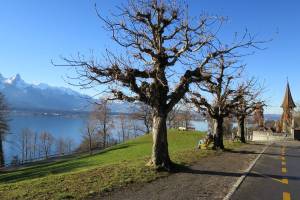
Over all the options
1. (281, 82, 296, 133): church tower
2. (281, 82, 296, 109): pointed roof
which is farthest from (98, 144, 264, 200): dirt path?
(281, 82, 296, 109): pointed roof

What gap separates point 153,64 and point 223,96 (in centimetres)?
1556

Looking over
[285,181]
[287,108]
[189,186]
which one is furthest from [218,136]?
[287,108]

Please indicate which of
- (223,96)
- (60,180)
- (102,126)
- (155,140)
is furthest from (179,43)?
(102,126)

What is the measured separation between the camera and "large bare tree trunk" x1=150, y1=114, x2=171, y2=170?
52.2ft

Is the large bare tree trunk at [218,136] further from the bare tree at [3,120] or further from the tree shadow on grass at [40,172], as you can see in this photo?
the bare tree at [3,120]

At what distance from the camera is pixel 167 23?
653 inches

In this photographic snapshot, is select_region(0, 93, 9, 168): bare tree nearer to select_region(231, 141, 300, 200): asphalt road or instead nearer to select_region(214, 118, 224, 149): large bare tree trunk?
select_region(214, 118, 224, 149): large bare tree trunk

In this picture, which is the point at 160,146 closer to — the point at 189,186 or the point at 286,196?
the point at 189,186

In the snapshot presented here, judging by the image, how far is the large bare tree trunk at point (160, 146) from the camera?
52.2ft

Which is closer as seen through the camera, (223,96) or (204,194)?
(204,194)

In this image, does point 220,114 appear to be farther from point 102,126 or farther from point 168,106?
point 102,126

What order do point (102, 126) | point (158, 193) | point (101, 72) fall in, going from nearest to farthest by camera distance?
point (158, 193) < point (101, 72) < point (102, 126)

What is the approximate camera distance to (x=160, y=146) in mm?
16312

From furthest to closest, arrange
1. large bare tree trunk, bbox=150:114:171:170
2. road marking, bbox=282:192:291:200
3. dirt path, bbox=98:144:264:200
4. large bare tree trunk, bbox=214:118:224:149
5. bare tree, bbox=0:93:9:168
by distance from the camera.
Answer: bare tree, bbox=0:93:9:168 < large bare tree trunk, bbox=214:118:224:149 < large bare tree trunk, bbox=150:114:171:170 < road marking, bbox=282:192:291:200 < dirt path, bbox=98:144:264:200
